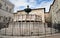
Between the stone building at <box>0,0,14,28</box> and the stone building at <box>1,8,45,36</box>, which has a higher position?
the stone building at <box>0,0,14,28</box>

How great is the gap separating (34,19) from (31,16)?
47cm

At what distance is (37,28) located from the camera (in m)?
12.3

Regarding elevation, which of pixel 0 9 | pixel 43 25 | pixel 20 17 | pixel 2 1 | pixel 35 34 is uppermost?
pixel 2 1

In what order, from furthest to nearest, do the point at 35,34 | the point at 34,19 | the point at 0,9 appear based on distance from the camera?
the point at 0,9 → the point at 34,19 → the point at 35,34

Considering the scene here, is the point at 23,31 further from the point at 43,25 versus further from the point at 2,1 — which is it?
the point at 2,1

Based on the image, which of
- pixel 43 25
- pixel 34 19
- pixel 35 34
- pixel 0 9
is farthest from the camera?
pixel 0 9

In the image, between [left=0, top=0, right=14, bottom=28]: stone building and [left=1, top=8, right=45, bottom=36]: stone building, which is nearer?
[left=1, top=8, right=45, bottom=36]: stone building

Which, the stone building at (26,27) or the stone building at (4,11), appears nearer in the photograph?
the stone building at (26,27)

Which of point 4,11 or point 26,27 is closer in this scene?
point 26,27

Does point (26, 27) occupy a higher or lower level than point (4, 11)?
lower

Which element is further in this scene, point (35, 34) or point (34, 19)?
point (34, 19)

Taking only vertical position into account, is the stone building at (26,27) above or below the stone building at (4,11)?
below

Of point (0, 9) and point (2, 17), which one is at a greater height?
point (0, 9)

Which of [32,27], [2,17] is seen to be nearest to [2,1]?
[2,17]
